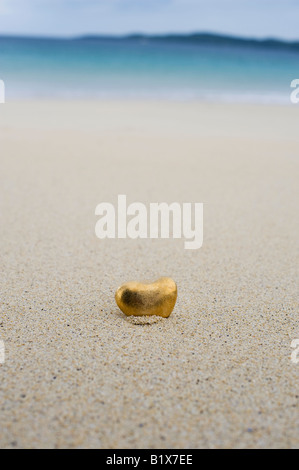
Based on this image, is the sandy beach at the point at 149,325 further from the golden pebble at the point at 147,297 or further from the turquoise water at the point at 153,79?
the turquoise water at the point at 153,79

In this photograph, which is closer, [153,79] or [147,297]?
[147,297]

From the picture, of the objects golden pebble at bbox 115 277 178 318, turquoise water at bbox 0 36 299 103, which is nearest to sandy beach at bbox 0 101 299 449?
golden pebble at bbox 115 277 178 318

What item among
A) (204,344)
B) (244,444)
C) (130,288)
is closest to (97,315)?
(130,288)

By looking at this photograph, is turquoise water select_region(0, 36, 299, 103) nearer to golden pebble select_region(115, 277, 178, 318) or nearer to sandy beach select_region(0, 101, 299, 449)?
sandy beach select_region(0, 101, 299, 449)

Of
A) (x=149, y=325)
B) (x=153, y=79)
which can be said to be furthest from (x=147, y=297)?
(x=153, y=79)

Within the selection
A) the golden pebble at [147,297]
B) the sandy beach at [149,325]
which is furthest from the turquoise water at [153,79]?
the golden pebble at [147,297]

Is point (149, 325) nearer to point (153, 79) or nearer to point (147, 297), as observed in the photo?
point (147, 297)
